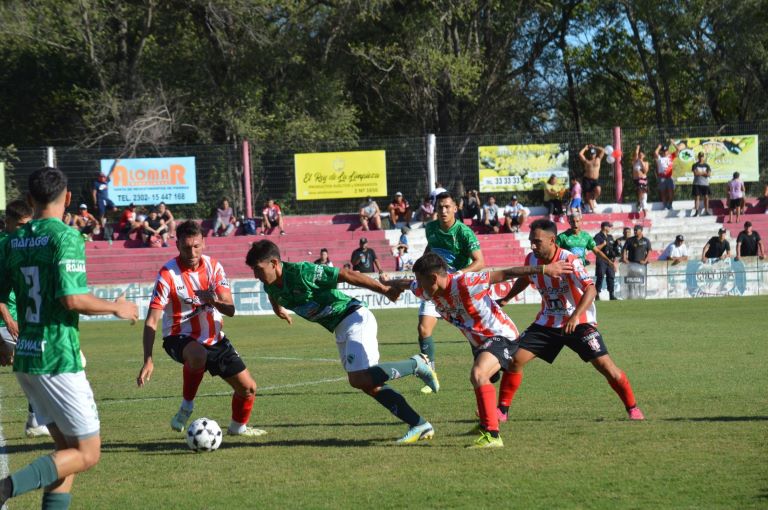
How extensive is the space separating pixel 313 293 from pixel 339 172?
75.0 feet

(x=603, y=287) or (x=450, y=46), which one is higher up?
(x=450, y=46)

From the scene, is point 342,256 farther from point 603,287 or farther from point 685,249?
point 685,249

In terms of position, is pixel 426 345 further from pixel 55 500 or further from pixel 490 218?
pixel 490 218

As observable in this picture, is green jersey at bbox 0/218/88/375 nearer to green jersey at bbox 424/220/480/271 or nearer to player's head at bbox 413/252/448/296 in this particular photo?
player's head at bbox 413/252/448/296

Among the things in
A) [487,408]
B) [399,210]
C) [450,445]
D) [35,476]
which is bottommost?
[450,445]

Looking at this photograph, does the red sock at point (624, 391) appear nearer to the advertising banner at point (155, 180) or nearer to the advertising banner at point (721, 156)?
the advertising banner at point (155, 180)

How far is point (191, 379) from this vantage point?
8578mm

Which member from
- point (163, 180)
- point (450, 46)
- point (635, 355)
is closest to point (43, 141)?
point (163, 180)

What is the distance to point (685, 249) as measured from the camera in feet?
94.7

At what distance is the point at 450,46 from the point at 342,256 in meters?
13.4

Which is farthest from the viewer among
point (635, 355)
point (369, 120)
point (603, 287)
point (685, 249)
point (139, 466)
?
point (369, 120)

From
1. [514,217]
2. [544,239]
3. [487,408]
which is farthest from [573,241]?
[514,217]

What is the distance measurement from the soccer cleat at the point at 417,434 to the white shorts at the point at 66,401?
3.12 metres

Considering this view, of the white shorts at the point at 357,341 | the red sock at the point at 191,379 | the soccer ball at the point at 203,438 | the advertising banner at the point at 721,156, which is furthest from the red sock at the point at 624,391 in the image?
the advertising banner at the point at 721,156
